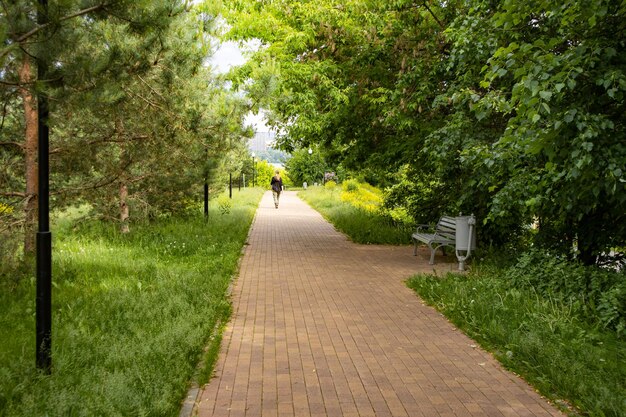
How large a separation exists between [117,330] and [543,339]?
4.37 meters

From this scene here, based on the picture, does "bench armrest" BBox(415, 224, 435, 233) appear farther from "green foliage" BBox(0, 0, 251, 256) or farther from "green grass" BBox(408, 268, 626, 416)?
"green foliage" BBox(0, 0, 251, 256)

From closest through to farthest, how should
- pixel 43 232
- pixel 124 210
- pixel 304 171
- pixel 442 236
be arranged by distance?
1. pixel 43 232
2. pixel 442 236
3. pixel 124 210
4. pixel 304 171

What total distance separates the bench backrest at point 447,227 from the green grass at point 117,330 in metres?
4.26

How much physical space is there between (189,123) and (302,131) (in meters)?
3.18

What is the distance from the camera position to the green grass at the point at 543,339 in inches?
171

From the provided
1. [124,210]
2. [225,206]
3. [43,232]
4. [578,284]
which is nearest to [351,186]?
[225,206]

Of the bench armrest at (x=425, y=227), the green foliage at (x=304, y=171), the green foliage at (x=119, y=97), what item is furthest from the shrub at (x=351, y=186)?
the green foliage at (x=304, y=171)

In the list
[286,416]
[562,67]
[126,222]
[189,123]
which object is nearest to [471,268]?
[562,67]


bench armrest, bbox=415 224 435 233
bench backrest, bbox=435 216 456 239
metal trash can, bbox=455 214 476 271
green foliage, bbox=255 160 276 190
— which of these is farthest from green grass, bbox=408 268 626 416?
green foliage, bbox=255 160 276 190

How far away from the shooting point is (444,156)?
9250 millimetres

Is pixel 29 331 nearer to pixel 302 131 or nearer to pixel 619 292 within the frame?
pixel 619 292

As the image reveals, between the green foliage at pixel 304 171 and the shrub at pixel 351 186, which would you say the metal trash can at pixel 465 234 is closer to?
the shrub at pixel 351 186

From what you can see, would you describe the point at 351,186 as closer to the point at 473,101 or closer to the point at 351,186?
the point at 351,186

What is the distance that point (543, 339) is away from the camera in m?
5.55
